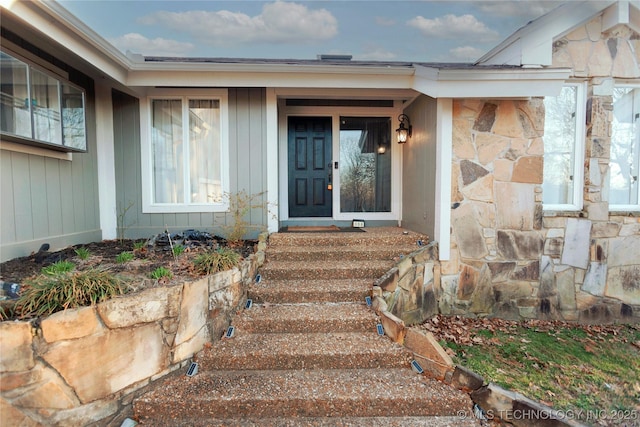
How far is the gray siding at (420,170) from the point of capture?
3785 millimetres

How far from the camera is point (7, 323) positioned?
1.56 metres

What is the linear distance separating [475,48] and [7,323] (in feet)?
35.2

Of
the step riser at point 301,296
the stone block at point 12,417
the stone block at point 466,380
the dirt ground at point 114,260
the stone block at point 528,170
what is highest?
the stone block at point 528,170

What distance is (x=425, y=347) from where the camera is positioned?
2.15 metres

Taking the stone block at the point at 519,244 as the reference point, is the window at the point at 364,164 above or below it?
above

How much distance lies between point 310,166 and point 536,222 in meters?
3.53

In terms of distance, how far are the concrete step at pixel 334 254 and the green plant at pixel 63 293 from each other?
1.73m

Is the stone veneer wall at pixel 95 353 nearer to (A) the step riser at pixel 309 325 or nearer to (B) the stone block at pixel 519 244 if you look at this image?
(A) the step riser at pixel 309 325

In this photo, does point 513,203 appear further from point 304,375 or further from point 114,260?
point 114,260

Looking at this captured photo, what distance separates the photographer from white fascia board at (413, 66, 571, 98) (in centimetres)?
Answer: 330

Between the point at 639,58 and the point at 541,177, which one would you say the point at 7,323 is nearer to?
the point at 541,177

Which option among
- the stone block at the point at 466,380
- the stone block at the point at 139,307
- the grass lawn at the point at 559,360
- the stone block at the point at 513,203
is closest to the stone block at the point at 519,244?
the stone block at the point at 513,203

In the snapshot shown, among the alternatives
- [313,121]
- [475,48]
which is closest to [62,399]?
[313,121]

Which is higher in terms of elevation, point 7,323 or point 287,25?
point 287,25
